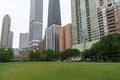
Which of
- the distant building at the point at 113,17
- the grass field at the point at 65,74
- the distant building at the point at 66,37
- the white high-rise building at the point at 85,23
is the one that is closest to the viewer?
the grass field at the point at 65,74

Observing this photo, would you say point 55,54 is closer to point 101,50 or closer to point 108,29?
point 108,29

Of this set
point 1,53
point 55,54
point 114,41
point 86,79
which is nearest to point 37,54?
point 55,54

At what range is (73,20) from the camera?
158500mm

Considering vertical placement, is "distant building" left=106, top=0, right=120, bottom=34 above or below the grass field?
above

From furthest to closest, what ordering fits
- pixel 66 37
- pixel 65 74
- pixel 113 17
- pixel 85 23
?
pixel 66 37, pixel 85 23, pixel 113 17, pixel 65 74

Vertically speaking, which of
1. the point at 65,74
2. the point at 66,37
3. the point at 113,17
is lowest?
the point at 65,74

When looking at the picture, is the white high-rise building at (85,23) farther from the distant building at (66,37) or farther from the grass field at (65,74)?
the grass field at (65,74)

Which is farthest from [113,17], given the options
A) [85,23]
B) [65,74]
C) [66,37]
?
[65,74]

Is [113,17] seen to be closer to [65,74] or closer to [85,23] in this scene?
[85,23]

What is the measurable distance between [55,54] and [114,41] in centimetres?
6115

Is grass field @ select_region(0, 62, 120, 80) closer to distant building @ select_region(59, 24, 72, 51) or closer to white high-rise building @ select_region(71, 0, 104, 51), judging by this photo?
white high-rise building @ select_region(71, 0, 104, 51)

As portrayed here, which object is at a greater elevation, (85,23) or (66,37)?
(85,23)

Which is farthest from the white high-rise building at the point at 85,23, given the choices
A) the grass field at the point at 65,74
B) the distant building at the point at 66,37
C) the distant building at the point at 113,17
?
the grass field at the point at 65,74

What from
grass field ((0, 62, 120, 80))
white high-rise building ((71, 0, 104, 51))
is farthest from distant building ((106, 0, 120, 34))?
grass field ((0, 62, 120, 80))
